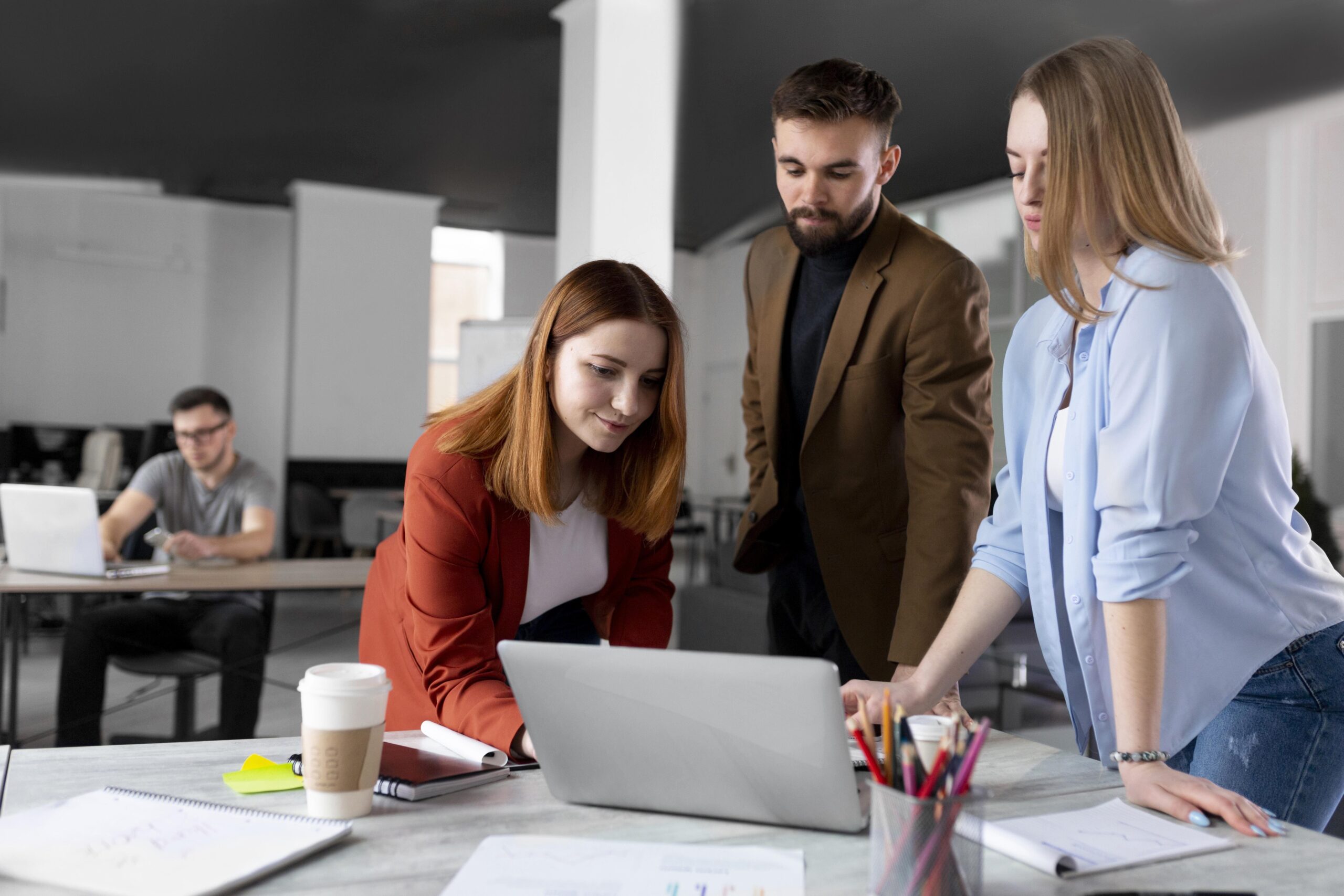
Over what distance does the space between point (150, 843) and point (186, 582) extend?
8.53 feet

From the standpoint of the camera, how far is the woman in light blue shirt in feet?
3.67

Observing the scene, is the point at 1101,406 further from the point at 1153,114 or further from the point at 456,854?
the point at 456,854

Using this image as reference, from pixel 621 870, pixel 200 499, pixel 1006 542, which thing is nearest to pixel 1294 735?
pixel 1006 542

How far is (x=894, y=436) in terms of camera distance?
6.72 feet

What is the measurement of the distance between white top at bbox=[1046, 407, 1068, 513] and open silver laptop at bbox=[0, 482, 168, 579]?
109 inches

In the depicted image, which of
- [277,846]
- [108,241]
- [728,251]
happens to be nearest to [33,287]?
[108,241]

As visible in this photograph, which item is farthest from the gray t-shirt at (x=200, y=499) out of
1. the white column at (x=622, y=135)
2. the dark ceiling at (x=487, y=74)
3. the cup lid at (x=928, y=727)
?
the cup lid at (x=928, y=727)

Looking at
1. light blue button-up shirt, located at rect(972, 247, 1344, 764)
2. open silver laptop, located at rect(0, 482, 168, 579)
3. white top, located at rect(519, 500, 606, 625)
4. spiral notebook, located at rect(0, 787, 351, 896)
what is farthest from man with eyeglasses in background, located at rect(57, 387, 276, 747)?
light blue button-up shirt, located at rect(972, 247, 1344, 764)

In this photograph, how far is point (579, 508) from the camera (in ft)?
5.66

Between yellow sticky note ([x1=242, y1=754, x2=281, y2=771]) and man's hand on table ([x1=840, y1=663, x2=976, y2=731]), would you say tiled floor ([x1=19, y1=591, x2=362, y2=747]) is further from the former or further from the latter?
man's hand on table ([x1=840, y1=663, x2=976, y2=731])

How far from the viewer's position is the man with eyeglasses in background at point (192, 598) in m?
3.48

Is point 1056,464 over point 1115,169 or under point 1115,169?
under

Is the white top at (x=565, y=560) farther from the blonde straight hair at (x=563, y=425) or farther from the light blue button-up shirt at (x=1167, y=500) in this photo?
the light blue button-up shirt at (x=1167, y=500)

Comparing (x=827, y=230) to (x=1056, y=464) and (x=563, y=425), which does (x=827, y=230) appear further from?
(x=1056, y=464)
